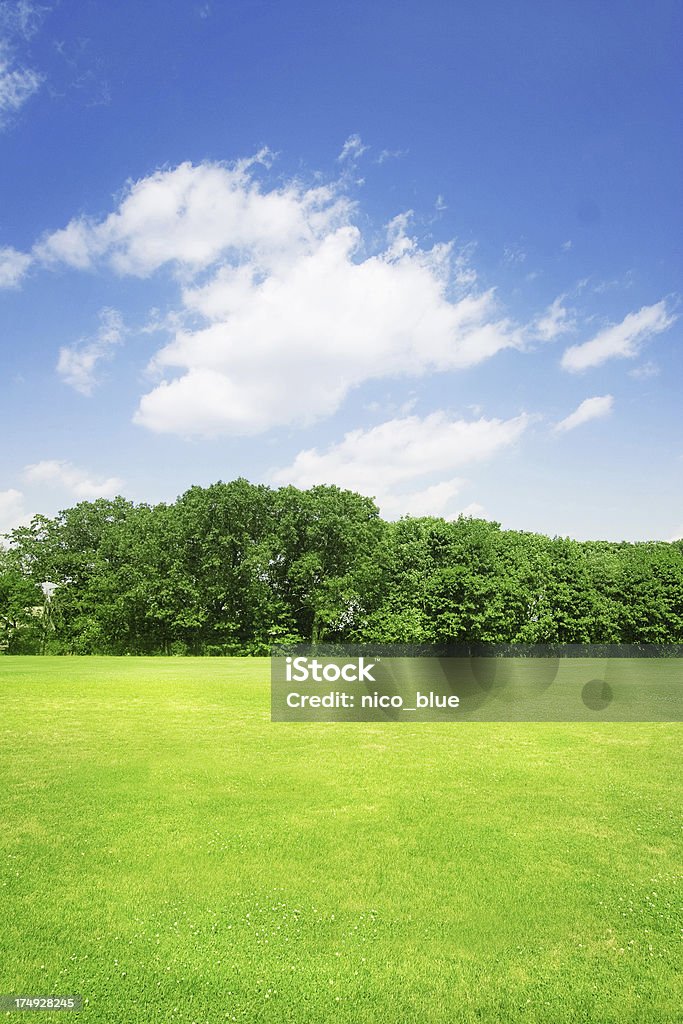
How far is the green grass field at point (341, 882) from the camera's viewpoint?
259 inches

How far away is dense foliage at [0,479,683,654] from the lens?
61500mm

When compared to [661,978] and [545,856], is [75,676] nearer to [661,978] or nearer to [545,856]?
[545,856]

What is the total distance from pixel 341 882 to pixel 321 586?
178ft
